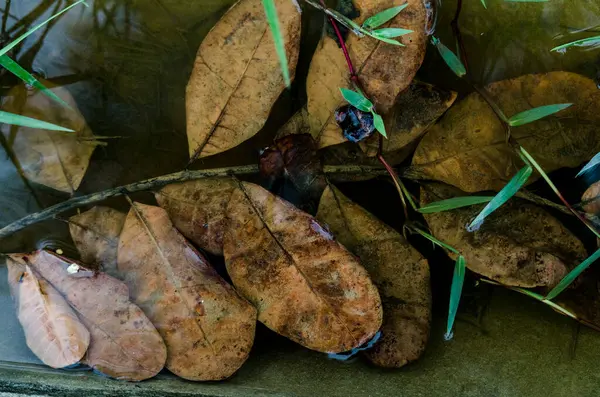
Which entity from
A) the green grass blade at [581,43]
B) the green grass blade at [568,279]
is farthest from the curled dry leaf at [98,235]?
the green grass blade at [581,43]

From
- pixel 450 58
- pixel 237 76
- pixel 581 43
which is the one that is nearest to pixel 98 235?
pixel 237 76

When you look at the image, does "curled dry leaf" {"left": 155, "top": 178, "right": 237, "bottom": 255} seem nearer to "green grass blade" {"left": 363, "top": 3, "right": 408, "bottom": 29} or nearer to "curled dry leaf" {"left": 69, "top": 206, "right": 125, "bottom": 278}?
"curled dry leaf" {"left": 69, "top": 206, "right": 125, "bottom": 278}

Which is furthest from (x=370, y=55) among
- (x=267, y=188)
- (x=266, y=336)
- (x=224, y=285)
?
(x=266, y=336)

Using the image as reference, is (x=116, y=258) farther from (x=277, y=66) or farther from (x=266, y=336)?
(x=277, y=66)

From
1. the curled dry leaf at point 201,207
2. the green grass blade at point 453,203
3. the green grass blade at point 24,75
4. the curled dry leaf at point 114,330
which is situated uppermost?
the green grass blade at point 24,75

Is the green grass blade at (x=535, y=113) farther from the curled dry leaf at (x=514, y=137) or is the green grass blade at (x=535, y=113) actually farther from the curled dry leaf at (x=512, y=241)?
the curled dry leaf at (x=512, y=241)

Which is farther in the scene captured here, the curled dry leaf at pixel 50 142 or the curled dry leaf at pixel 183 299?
the curled dry leaf at pixel 50 142

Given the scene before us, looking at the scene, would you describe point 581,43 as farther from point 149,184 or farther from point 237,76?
point 149,184
